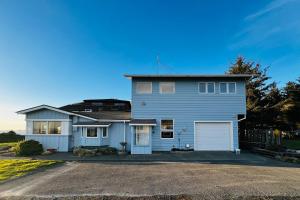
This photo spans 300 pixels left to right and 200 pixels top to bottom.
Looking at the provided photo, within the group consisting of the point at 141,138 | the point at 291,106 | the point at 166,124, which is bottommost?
the point at 141,138

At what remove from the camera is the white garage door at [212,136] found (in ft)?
53.9

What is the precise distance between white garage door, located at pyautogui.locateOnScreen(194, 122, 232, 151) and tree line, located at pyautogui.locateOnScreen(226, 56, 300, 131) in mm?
7324

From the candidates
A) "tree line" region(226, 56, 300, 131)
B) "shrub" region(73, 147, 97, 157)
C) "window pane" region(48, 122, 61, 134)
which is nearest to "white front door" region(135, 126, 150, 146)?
"shrub" region(73, 147, 97, 157)

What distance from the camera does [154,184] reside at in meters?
7.00

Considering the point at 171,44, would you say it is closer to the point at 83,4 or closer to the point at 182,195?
the point at 83,4

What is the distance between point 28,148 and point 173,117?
10.9 metres

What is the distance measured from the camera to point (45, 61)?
1847cm

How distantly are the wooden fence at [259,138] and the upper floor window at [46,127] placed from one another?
1635cm

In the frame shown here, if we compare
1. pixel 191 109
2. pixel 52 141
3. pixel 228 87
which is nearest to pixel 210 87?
pixel 228 87

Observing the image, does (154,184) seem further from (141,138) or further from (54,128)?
(54,128)

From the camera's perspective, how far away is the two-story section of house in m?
16.3

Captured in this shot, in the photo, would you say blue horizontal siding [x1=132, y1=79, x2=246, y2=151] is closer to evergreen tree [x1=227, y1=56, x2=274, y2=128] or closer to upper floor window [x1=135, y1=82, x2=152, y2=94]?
upper floor window [x1=135, y1=82, x2=152, y2=94]

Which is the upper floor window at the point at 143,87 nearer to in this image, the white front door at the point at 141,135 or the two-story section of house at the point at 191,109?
the two-story section of house at the point at 191,109

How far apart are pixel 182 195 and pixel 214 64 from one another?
61.4 ft
